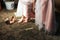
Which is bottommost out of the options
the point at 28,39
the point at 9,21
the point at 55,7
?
the point at 28,39

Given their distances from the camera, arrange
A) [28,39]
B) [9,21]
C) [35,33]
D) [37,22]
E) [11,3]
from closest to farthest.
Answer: [28,39] < [35,33] < [37,22] < [9,21] < [11,3]

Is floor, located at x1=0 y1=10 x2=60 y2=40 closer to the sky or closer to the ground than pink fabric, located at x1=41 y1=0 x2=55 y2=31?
closer to the ground

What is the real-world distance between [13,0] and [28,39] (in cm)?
127

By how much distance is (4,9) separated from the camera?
9.86 ft

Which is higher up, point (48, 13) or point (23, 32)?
point (48, 13)

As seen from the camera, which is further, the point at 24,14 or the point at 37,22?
the point at 24,14

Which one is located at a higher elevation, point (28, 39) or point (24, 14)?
point (24, 14)

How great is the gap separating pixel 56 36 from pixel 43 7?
412mm

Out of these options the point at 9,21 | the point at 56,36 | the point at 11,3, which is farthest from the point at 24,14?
A: the point at 56,36

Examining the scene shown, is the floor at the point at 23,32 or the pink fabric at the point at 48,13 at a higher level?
the pink fabric at the point at 48,13

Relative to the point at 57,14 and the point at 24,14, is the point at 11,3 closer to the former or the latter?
the point at 24,14

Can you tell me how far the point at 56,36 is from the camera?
1927 mm

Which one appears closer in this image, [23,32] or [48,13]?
[48,13]

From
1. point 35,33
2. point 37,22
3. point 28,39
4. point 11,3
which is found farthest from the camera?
point 11,3
